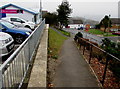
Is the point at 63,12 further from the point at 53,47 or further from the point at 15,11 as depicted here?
the point at 53,47

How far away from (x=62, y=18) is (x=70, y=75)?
3269 cm

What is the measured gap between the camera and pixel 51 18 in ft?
125

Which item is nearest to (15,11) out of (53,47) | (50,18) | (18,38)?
(50,18)

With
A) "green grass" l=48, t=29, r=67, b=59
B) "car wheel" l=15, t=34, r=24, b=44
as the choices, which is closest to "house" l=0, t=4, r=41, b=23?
"green grass" l=48, t=29, r=67, b=59

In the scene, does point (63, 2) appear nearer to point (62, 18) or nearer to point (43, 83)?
point (62, 18)

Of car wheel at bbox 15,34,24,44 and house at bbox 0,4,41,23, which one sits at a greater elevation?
house at bbox 0,4,41,23

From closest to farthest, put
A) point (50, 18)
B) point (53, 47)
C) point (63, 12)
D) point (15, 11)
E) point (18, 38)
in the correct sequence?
1. point (18, 38)
2. point (53, 47)
3. point (15, 11)
4. point (63, 12)
5. point (50, 18)

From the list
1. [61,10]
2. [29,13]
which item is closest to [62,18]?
[61,10]

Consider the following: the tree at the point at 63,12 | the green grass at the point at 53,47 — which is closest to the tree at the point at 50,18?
the tree at the point at 63,12

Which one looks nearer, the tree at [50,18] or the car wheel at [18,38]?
the car wheel at [18,38]

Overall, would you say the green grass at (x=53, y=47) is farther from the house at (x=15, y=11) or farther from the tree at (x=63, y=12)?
the tree at (x=63, y=12)

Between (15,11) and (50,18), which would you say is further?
(50,18)

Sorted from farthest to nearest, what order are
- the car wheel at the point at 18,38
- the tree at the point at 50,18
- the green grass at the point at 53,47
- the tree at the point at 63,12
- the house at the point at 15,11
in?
the tree at the point at 50,18 < the tree at the point at 63,12 < the house at the point at 15,11 < the car wheel at the point at 18,38 < the green grass at the point at 53,47

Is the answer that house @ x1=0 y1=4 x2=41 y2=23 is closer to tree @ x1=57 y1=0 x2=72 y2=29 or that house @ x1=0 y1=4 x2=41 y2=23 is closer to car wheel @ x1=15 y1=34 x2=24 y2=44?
tree @ x1=57 y1=0 x2=72 y2=29
